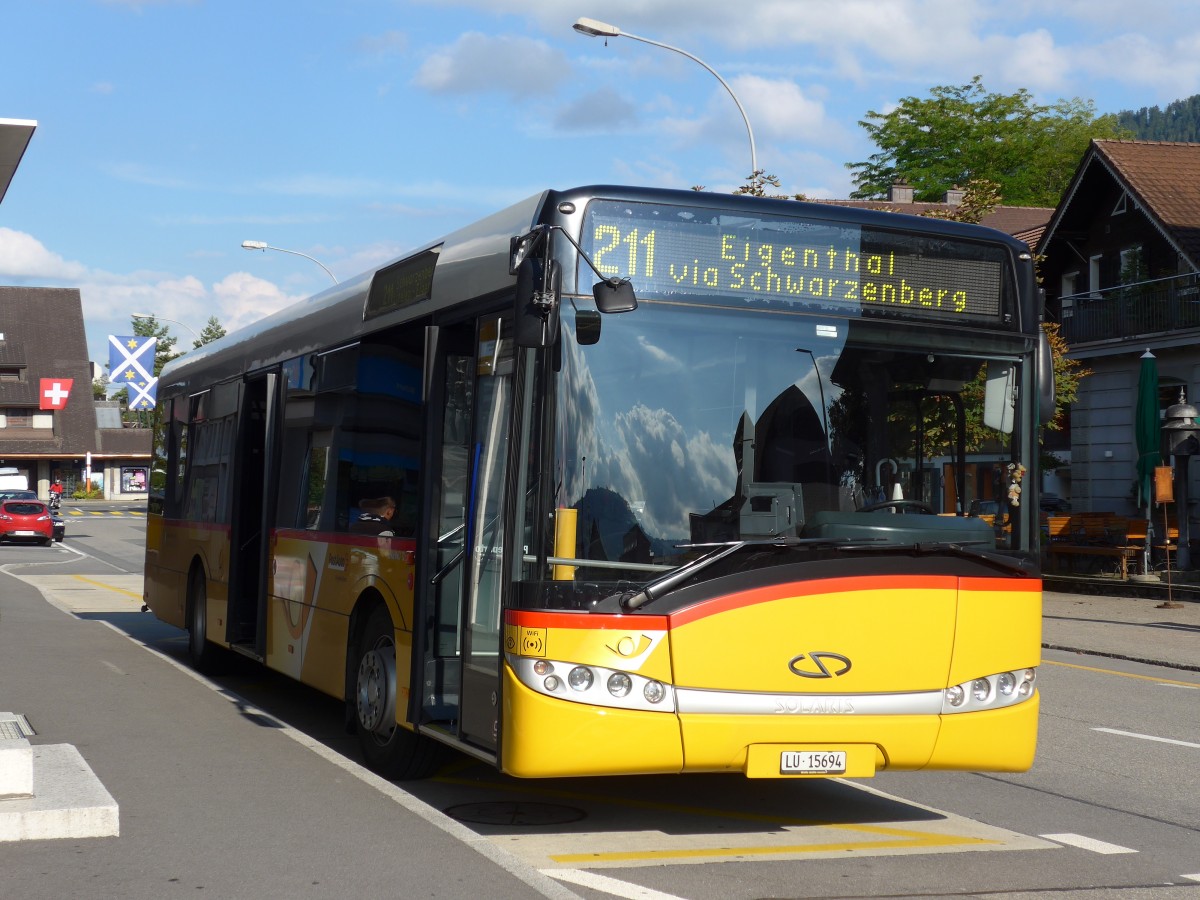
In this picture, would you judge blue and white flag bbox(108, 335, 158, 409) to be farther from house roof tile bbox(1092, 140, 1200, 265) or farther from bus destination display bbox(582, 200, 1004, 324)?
bus destination display bbox(582, 200, 1004, 324)

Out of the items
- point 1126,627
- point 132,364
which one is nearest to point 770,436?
point 1126,627

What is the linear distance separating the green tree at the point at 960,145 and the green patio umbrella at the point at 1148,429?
34128 mm

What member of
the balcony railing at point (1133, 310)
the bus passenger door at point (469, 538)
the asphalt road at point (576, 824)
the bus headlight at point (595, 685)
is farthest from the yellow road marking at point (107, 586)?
the balcony railing at point (1133, 310)

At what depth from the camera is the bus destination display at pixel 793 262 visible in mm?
7297

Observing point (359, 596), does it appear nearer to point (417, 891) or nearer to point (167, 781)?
point (167, 781)

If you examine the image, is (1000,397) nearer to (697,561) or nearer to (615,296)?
(697,561)

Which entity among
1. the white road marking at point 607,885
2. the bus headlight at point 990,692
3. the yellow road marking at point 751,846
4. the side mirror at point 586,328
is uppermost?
the side mirror at point 586,328

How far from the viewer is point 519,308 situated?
6902 millimetres

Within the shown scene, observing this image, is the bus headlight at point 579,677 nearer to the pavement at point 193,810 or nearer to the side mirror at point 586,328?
the pavement at point 193,810

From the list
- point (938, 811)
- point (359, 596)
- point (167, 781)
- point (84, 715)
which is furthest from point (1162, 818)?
point (84, 715)

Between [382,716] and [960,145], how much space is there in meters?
57.5

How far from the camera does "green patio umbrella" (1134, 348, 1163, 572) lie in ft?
91.6

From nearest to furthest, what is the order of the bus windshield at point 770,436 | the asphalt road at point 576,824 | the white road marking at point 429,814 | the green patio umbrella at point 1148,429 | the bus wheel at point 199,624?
the white road marking at point 429,814 → the asphalt road at point 576,824 → the bus windshield at point 770,436 → the bus wheel at point 199,624 → the green patio umbrella at point 1148,429

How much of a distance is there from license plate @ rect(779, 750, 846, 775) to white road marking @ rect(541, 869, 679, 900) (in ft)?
3.31
